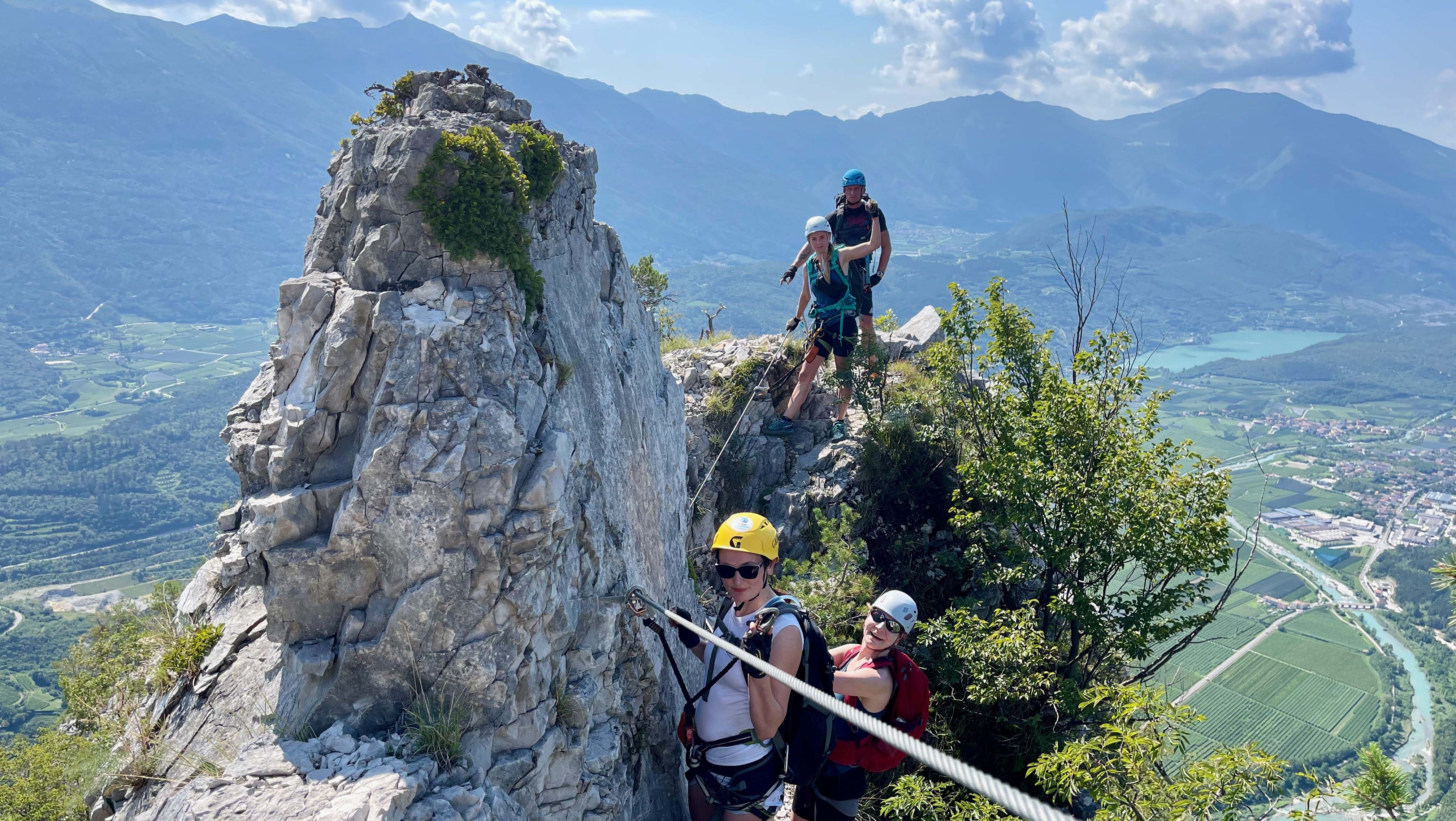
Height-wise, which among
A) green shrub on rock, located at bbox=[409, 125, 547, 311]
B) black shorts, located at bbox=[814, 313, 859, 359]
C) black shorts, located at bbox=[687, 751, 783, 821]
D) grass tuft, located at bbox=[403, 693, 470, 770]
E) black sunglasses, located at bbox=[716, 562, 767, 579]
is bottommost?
black shorts, located at bbox=[687, 751, 783, 821]

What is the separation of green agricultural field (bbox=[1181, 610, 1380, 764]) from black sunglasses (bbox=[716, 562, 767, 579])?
182 ft

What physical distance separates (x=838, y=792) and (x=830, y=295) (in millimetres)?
9396

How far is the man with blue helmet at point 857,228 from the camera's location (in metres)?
13.7

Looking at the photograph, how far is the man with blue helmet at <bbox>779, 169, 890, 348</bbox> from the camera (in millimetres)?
13711

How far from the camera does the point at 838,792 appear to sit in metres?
6.72

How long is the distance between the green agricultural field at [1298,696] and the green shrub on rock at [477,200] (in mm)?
57507

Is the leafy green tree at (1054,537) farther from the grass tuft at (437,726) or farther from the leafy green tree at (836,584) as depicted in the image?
the grass tuft at (437,726)

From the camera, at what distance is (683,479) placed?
462 inches

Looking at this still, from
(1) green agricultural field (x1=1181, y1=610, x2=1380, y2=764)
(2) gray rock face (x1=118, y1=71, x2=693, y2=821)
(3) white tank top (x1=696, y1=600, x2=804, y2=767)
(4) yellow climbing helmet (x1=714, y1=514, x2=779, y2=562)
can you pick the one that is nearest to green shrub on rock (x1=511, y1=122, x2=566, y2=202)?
(2) gray rock face (x1=118, y1=71, x2=693, y2=821)

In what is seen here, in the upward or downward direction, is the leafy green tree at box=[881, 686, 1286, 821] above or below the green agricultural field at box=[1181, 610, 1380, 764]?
above

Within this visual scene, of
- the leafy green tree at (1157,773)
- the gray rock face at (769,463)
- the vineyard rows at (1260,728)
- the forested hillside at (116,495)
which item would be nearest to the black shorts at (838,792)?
the leafy green tree at (1157,773)

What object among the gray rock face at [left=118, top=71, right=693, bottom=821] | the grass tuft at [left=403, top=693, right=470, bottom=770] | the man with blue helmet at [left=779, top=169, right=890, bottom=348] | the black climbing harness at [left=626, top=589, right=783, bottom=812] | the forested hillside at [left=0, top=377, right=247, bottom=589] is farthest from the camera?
the forested hillside at [left=0, top=377, right=247, bottom=589]

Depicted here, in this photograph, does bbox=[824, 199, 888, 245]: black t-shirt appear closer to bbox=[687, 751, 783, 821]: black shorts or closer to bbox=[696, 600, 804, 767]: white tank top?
bbox=[696, 600, 804, 767]: white tank top

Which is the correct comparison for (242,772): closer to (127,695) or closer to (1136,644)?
(127,695)
